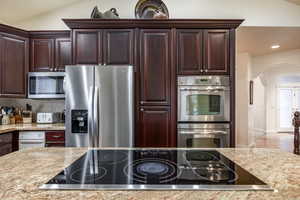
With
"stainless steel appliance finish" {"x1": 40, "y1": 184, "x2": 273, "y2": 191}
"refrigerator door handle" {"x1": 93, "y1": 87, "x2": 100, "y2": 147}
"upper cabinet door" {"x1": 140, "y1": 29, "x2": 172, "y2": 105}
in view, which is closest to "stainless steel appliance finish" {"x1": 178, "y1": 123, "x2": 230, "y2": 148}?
"upper cabinet door" {"x1": 140, "y1": 29, "x2": 172, "y2": 105}

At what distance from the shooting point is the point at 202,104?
295 cm

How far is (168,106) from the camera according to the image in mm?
2959

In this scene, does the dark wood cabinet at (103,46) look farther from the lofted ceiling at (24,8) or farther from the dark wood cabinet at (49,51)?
the lofted ceiling at (24,8)

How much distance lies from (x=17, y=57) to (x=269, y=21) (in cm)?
394

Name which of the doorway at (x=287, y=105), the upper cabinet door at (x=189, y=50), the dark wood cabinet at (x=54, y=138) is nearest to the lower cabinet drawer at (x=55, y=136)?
the dark wood cabinet at (x=54, y=138)

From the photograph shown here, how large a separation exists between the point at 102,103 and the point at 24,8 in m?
2.03

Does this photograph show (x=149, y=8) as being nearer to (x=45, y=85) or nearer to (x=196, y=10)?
(x=196, y=10)

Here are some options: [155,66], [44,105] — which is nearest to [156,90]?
[155,66]

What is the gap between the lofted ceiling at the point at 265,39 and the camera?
12.5 feet

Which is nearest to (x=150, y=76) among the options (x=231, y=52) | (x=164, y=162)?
(x=231, y=52)

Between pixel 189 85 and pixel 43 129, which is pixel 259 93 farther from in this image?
pixel 43 129

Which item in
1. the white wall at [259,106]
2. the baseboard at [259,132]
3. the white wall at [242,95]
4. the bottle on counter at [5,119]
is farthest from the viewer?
the white wall at [259,106]

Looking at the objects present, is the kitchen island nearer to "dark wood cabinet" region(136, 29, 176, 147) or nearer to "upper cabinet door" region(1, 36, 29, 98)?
"dark wood cabinet" region(136, 29, 176, 147)

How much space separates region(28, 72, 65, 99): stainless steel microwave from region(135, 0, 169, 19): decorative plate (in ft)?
4.78
